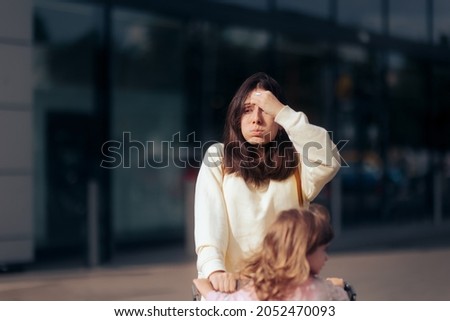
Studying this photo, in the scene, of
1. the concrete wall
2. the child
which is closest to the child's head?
the child

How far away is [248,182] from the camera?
99.0 inches

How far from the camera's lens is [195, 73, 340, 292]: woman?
248 cm

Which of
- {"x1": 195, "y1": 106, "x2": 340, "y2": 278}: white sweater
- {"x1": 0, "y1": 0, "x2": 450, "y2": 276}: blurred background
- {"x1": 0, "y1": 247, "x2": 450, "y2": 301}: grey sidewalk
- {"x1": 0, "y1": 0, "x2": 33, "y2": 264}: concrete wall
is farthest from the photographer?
{"x1": 0, "y1": 0, "x2": 450, "y2": 276}: blurred background

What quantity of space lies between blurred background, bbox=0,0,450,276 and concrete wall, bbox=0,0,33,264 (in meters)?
0.01

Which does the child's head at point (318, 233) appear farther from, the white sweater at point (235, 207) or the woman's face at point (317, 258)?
the white sweater at point (235, 207)

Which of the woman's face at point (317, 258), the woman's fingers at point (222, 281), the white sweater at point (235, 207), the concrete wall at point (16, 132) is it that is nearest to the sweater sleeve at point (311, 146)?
the white sweater at point (235, 207)

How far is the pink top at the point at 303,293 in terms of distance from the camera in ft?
8.12

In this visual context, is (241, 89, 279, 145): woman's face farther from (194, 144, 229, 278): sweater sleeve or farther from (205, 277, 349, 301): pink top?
(205, 277, 349, 301): pink top

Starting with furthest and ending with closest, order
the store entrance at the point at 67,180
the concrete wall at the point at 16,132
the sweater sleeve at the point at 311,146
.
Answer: the store entrance at the point at 67,180 → the concrete wall at the point at 16,132 → the sweater sleeve at the point at 311,146

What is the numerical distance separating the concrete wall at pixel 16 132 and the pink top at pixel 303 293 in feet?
17.4

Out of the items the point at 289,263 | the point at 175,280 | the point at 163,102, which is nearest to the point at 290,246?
the point at 289,263

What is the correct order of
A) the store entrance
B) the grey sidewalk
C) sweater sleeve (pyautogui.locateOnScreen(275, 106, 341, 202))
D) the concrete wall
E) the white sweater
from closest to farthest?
sweater sleeve (pyautogui.locateOnScreen(275, 106, 341, 202)) → the white sweater → the grey sidewalk → the concrete wall → the store entrance

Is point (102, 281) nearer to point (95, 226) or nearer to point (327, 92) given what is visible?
point (95, 226)
